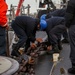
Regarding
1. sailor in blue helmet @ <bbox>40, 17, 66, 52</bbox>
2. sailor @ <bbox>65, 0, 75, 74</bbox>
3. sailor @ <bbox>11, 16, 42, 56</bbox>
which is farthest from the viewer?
sailor in blue helmet @ <bbox>40, 17, 66, 52</bbox>

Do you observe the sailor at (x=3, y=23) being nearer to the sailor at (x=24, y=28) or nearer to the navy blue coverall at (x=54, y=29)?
the sailor at (x=24, y=28)

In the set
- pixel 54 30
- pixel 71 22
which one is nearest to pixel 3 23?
pixel 71 22

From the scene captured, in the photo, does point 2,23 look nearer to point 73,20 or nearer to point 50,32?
point 73,20

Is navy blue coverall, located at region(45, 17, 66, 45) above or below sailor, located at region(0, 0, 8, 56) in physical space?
below

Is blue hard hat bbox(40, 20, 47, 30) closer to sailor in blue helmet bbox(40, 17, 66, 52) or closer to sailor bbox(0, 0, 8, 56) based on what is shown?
sailor in blue helmet bbox(40, 17, 66, 52)

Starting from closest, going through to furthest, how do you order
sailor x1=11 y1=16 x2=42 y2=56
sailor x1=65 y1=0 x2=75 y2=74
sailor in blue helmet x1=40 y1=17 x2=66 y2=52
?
sailor x1=65 y1=0 x2=75 y2=74 → sailor x1=11 y1=16 x2=42 y2=56 → sailor in blue helmet x1=40 y1=17 x2=66 y2=52

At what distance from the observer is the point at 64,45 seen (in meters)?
10.6

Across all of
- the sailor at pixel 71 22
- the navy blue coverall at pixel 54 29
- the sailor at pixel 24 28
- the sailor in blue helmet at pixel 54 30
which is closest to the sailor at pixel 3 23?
the sailor at pixel 71 22

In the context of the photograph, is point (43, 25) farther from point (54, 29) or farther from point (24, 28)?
point (54, 29)

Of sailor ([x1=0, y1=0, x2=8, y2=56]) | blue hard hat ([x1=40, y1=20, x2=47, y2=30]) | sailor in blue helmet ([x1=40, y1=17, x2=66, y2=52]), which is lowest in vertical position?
sailor in blue helmet ([x1=40, y1=17, x2=66, y2=52])

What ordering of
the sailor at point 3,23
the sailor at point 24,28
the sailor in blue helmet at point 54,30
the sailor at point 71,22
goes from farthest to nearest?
1. the sailor in blue helmet at point 54,30
2. the sailor at point 24,28
3. the sailor at point 71,22
4. the sailor at point 3,23

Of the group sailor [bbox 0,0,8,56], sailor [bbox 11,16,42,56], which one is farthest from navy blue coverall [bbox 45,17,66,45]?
sailor [bbox 0,0,8,56]

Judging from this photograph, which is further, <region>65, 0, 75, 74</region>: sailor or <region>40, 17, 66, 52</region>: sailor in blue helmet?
<region>40, 17, 66, 52</region>: sailor in blue helmet

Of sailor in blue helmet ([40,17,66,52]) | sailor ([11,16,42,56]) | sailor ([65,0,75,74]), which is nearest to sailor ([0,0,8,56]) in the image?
sailor ([65,0,75,74])
